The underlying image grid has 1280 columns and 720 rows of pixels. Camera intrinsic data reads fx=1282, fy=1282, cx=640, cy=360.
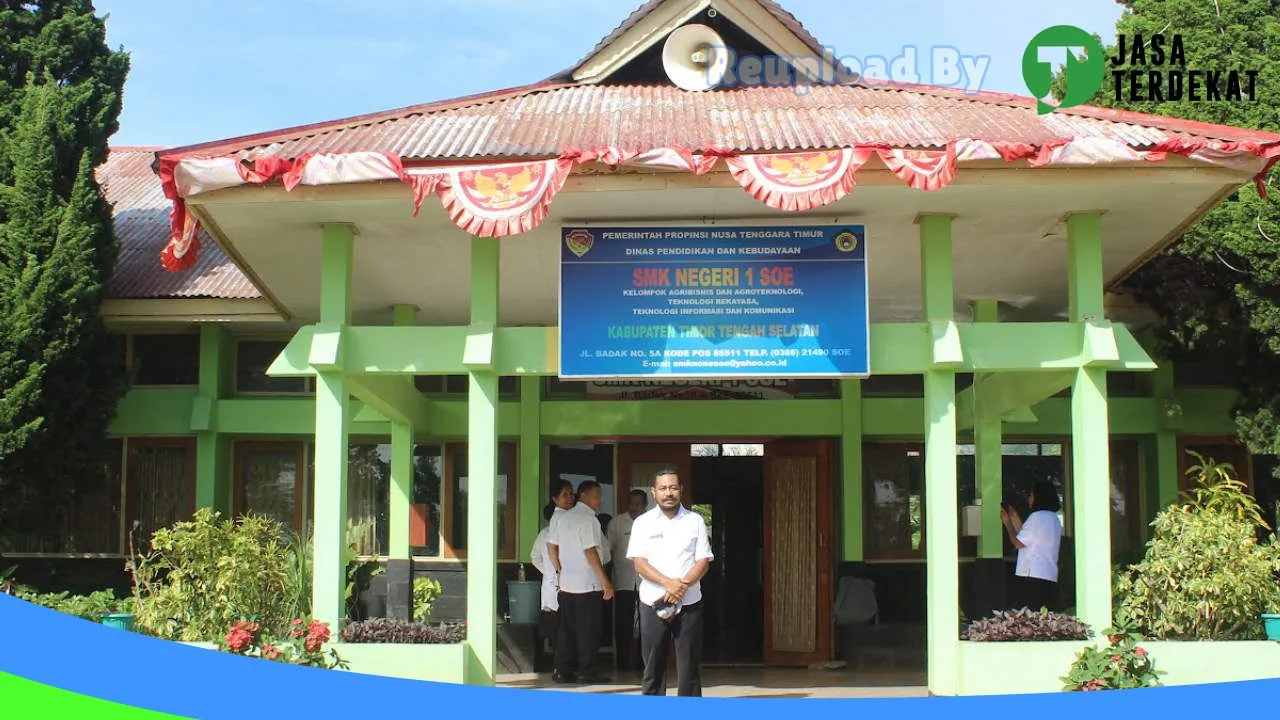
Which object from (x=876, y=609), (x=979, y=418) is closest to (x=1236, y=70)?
(x=979, y=418)

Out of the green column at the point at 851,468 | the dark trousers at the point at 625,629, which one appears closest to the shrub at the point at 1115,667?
the green column at the point at 851,468

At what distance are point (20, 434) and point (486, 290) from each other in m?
5.78

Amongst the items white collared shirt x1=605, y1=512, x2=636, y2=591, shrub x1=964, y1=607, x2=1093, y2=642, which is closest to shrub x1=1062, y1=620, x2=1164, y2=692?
shrub x1=964, y1=607, x2=1093, y2=642

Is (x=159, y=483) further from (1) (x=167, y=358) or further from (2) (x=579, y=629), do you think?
(2) (x=579, y=629)

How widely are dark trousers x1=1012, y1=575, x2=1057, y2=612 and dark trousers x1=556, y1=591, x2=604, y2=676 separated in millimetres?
3649

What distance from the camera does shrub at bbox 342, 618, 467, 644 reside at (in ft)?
29.1

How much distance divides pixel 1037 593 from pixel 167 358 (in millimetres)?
9511

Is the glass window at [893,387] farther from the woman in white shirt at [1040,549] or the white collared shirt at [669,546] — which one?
the white collared shirt at [669,546]

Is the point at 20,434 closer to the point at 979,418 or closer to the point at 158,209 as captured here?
the point at 158,209

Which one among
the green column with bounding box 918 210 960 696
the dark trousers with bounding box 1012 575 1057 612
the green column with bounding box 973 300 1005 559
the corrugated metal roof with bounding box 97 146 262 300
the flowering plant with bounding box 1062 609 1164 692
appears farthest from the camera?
the corrugated metal roof with bounding box 97 146 262 300

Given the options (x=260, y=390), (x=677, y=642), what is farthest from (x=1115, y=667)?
(x=260, y=390)

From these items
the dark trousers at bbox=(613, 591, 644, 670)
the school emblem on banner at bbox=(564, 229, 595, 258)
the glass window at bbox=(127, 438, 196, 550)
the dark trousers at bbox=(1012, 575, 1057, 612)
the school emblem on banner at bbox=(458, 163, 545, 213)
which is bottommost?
the dark trousers at bbox=(613, 591, 644, 670)

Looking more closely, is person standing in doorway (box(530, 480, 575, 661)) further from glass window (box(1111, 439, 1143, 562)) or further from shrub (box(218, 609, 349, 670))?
glass window (box(1111, 439, 1143, 562))

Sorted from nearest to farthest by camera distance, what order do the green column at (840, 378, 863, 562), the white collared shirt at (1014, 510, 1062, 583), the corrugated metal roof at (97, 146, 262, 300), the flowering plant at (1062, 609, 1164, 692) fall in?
the flowering plant at (1062, 609, 1164, 692)
the white collared shirt at (1014, 510, 1062, 583)
the green column at (840, 378, 863, 562)
the corrugated metal roof at (97, 146, 262, 300)
